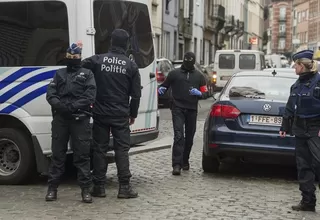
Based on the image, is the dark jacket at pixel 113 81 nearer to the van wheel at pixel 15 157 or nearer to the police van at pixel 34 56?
the police van at pixel 34 56

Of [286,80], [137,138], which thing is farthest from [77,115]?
[286,80]

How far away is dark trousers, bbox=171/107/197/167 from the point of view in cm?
907

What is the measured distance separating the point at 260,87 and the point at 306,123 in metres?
2.38

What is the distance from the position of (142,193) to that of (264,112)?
2.03 m

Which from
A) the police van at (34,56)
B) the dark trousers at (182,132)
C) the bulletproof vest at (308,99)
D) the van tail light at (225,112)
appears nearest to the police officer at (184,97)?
the dark trousers at (182,132)

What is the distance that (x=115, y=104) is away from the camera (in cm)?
736

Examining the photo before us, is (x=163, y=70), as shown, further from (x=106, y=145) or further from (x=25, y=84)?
(x=106, y=145)

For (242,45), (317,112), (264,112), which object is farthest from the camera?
(242,45)

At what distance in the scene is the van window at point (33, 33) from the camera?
774 cm

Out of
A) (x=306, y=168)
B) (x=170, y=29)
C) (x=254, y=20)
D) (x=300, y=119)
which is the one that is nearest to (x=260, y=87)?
(x=300, y=119)

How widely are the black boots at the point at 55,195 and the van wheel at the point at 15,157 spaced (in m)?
0.86

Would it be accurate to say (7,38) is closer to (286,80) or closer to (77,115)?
(77,115)

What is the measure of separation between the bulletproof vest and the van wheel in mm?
3255

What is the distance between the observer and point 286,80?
943cm
